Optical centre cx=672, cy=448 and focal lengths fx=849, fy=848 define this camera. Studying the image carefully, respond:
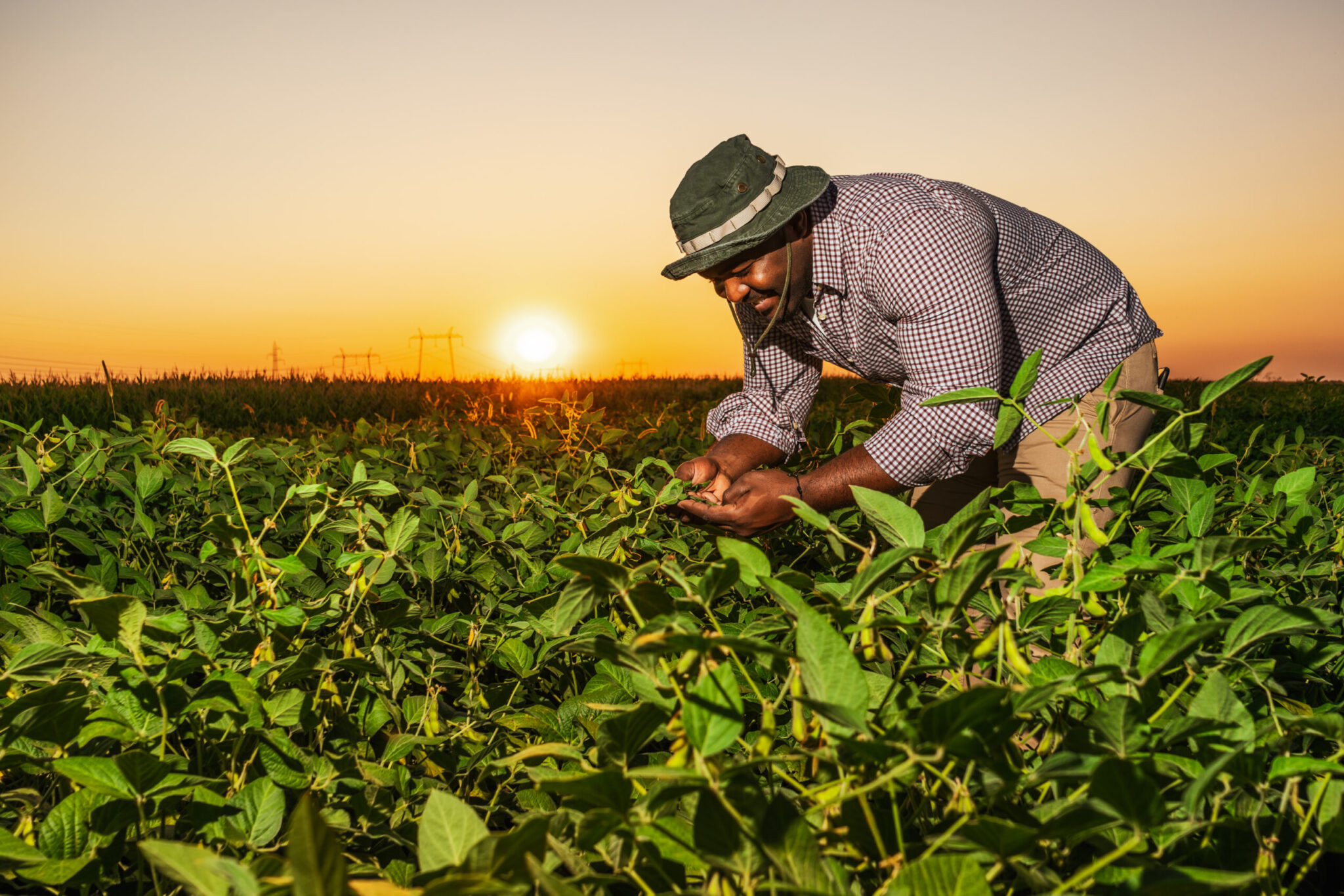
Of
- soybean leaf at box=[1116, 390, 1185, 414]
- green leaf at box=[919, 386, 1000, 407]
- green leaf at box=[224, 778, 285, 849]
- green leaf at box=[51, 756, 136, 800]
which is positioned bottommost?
green leaf at box=[224, 778, 285, 849]

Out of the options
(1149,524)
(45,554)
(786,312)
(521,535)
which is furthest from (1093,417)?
(45,554)

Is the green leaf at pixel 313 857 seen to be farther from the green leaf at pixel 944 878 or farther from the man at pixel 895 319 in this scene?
the man at pixel 895 319

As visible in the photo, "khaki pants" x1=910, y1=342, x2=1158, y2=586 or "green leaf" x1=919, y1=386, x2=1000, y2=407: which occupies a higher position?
"green leaf" x1=919, y1=386, x2=1000, y2=407

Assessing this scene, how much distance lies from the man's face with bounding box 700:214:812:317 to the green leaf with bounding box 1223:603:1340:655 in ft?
5.99

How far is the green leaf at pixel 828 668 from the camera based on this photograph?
0.66m

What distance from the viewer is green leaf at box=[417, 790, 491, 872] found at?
0.64 meters

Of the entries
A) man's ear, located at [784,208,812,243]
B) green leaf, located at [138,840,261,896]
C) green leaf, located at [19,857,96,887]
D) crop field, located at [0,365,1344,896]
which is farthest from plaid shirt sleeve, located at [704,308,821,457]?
green leaf, located at [138,840,261,896]

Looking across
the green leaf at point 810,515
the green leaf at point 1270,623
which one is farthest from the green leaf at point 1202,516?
the green leaf at point 810,515

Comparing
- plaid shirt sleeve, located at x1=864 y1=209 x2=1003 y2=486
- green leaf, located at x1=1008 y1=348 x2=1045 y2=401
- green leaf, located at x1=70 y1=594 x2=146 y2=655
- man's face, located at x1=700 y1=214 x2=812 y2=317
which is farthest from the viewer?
man's face, located at x1=700 y1=214 x2=812 y2=317

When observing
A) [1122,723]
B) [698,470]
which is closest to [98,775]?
[1122,723]

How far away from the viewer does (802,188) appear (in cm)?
248

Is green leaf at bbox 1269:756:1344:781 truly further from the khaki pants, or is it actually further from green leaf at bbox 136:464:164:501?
the khaki pants

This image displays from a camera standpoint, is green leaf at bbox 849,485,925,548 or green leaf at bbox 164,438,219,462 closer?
green leaf at bbox 849,485,925,548

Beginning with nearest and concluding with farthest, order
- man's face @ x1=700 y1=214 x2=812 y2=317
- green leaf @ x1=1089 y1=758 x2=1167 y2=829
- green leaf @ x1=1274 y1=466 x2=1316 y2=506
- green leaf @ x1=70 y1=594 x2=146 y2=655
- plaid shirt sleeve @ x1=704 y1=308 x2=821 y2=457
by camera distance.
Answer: green leaf @ x1=1089 y1=758 x2=1167 y2=829 < green leaf @ x1=70 y1=594 x2=146 y2=655 < green leaf @ x1=1274 y1=466 x2=1316 y2=506 < man's face @ x1=700 y1=214 x2=812 y2=317 < plaid shirt sleeve @ x1=704 y1=308 x2=821 y2=457
